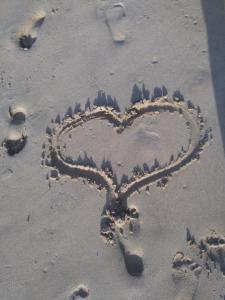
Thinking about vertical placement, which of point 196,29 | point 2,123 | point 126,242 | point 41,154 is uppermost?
point 196,29

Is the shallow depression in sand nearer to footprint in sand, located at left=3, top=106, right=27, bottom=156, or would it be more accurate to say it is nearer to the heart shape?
the heart shape

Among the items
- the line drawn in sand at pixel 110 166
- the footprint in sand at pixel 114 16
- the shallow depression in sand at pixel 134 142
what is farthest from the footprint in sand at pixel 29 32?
the shallow depression in sand at pixel 134 142

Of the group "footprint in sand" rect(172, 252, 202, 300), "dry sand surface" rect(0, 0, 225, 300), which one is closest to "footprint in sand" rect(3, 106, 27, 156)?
"dry sand surface" rect(0, 0, 225, 300)

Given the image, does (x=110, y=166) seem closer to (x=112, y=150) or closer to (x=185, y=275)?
(x=112, y=150)

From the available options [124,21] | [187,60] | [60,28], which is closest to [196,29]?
[187,60]

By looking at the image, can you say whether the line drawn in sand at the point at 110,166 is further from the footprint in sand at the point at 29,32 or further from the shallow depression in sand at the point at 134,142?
the footprint in sand at the point at 29,32

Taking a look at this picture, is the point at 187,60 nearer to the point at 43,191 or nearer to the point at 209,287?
Answer: the point at 43,191

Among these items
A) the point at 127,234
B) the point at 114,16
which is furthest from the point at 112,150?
the point at 114,16
